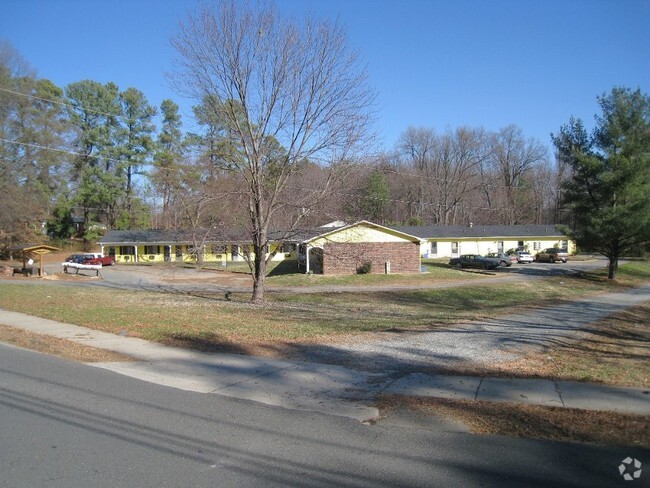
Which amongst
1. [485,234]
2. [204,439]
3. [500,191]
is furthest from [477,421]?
[500,191]

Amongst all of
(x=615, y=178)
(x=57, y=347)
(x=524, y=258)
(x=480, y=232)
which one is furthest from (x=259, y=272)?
(x=480, y=232)

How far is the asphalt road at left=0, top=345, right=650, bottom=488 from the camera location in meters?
4.36

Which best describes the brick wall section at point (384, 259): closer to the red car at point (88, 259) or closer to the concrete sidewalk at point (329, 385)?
the red car at point (88, 259)

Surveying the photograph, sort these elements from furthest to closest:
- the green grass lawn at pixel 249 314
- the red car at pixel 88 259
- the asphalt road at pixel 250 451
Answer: the red car at pixel 88 259, the green grass lawn at pixel 249 314, the asphalt road at pixel 250 451

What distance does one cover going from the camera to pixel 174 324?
44.1 ft

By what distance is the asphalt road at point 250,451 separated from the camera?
14.3 ft

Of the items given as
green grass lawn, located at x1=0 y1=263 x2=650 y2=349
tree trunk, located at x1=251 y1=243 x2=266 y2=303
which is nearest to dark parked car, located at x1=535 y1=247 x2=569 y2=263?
green grass lawn, located at x1=0 y1=263 x2=650 y2=349

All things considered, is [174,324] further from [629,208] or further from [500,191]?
[500,191]

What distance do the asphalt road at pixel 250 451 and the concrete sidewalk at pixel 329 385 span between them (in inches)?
24.8

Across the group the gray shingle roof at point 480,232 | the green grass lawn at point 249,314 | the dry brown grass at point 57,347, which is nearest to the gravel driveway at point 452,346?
the green grass lawn at point 249,314

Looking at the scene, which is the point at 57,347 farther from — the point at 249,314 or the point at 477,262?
the point at 477,262

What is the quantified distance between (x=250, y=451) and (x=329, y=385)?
292 centimetres

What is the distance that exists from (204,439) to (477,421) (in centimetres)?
293

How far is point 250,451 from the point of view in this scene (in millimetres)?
4992
